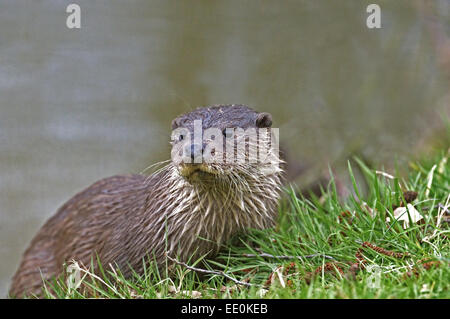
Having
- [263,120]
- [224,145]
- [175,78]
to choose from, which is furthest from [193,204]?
[175,78]

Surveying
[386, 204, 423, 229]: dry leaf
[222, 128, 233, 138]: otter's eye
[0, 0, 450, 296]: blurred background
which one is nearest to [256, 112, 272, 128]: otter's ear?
[222, 128, 233, 138]: otter's eye

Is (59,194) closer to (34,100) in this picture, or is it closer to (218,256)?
(34,100)

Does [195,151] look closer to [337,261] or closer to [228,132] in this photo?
[228,132]

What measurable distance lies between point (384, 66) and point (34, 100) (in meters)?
3.39

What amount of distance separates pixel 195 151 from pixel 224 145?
0.21 meters

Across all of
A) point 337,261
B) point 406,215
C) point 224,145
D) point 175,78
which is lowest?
point 337,261

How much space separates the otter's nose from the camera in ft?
8.66

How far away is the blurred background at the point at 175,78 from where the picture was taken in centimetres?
612

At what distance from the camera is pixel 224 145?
2.83 meters

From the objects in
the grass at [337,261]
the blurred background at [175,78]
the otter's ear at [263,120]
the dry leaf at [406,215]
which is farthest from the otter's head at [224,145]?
the blurred background at [175,78]

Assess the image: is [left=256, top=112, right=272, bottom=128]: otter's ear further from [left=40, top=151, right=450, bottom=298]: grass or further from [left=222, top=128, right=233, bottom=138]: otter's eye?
[left=40, top=151, right=450, bottom=298]: grass

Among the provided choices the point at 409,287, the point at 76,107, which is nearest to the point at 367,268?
the point at 409,287
